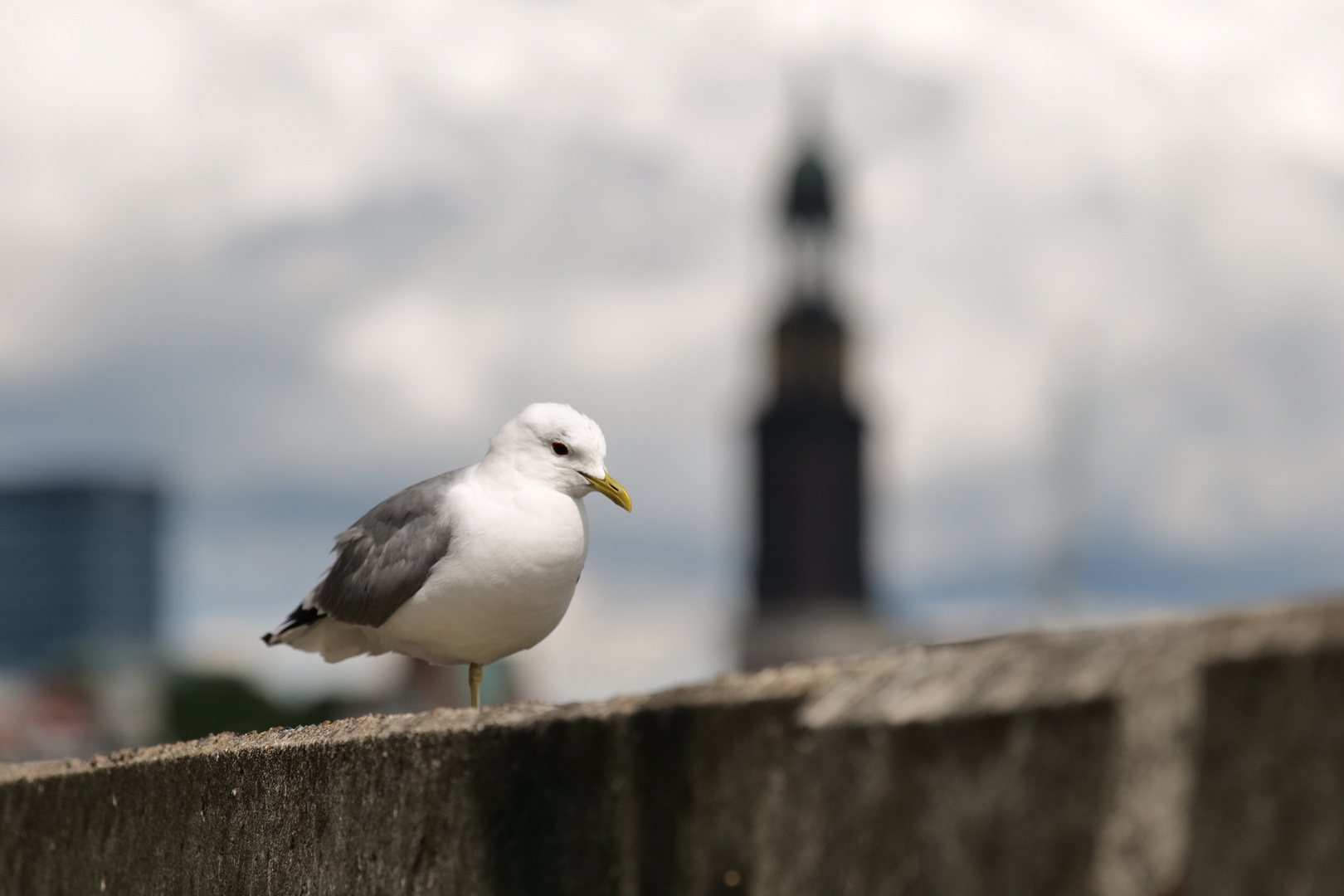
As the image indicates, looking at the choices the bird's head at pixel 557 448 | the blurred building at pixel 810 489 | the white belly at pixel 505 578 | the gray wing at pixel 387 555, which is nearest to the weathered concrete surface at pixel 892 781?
the white belly at pixel 505 578

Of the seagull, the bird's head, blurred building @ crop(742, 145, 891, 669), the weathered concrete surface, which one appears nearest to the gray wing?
the seagull

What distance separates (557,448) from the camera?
499 centimetres

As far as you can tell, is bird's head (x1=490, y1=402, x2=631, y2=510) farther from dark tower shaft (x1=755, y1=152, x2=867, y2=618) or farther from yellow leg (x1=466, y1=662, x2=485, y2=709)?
dark tower shaft (x1=755, y1=152, x2=867, y2=618)

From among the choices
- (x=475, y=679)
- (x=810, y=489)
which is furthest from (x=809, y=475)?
(x=475, y=679)

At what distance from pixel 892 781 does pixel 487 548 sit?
7.53 feet

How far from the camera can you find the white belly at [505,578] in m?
4.77

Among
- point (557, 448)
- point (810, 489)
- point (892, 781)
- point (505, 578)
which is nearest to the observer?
point (892, 781)

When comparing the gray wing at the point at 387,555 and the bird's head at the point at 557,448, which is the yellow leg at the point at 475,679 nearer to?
the gray wing at the point at 387,555

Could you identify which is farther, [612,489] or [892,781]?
[612,489]

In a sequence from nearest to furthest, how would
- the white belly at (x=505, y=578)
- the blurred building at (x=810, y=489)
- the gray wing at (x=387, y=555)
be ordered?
the white belly at (x=505, y=578), the gray wing at (x=387, y=555), the blurred building at (x=810, y=489)

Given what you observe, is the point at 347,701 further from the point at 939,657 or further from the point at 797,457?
the point at 939,657

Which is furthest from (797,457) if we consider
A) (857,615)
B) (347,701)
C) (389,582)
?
(389,582)

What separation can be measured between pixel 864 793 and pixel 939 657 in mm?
236

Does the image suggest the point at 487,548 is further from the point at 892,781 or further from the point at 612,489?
the point at 892,781
